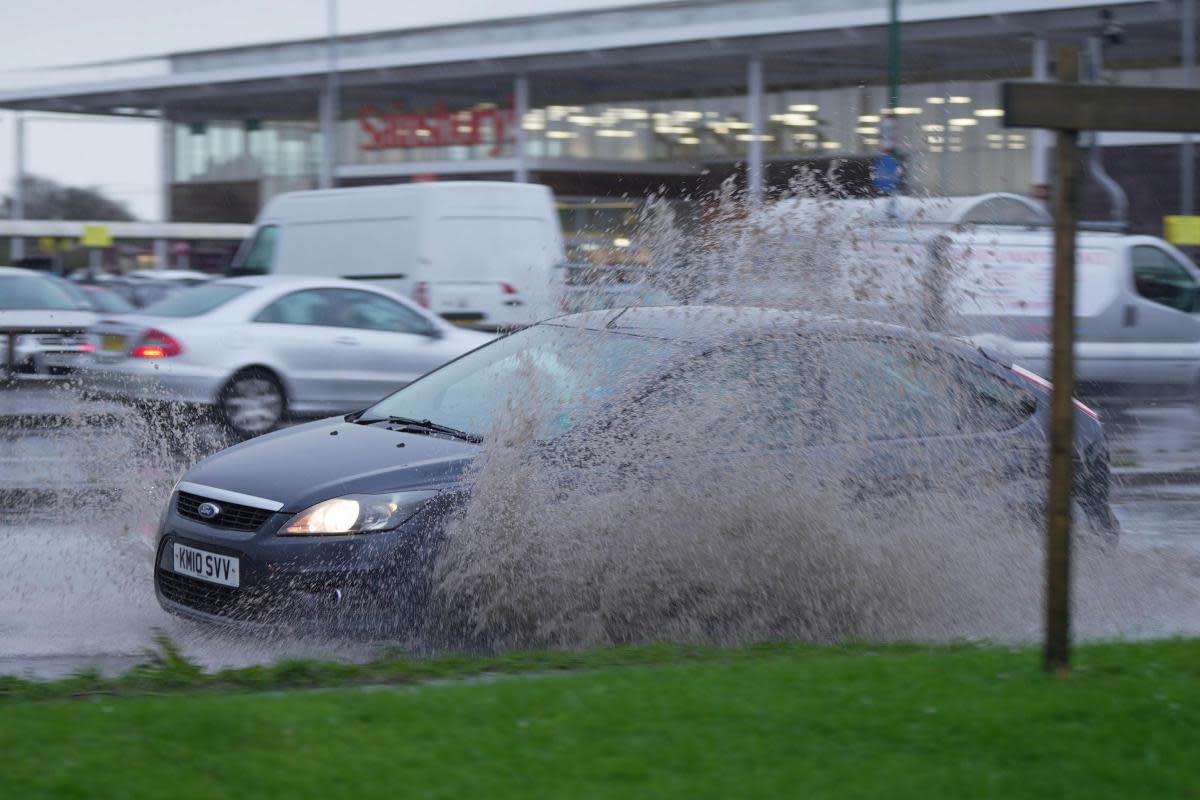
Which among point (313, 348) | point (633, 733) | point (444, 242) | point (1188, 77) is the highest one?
point (1188, 77)

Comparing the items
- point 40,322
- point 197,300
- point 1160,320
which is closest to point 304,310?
point 197,300

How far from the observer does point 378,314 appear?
15.6 m

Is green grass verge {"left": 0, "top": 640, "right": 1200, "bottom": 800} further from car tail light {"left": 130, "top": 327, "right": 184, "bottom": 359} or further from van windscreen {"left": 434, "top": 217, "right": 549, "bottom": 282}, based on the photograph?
van windscreen {"left": 434, "top": 217, "right": 549, "bottom": 282}

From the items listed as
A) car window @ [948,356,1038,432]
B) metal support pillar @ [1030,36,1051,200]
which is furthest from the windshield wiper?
metal support pillar @ [1030,36,1051,200]

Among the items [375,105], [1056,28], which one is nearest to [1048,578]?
[1056,28]

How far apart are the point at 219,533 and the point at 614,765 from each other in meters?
3.03

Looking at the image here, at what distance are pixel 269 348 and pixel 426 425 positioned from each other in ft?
25.4

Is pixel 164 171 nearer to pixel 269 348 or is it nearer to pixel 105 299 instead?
pixel 105 299

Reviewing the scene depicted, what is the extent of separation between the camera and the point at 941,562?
7.14 m

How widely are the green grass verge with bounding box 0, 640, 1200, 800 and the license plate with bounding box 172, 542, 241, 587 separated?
114 centimetres

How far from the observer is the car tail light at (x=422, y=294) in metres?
19.1

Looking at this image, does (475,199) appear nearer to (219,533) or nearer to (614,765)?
(219,533)

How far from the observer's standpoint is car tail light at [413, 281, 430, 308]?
19.1 meters

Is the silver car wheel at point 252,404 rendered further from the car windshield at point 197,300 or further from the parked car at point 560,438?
the parked car at point 560,438
